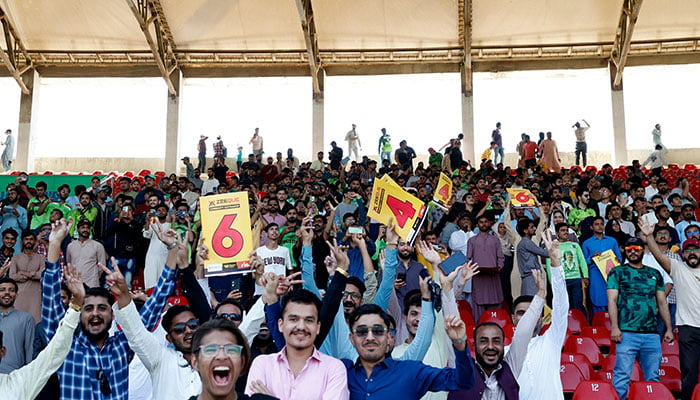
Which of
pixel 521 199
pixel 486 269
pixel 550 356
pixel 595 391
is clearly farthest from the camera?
pixel 521 199

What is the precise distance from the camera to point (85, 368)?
3.66 m

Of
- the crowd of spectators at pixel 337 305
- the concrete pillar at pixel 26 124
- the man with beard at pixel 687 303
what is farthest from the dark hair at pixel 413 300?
the concrete pillar at pixel 26 124

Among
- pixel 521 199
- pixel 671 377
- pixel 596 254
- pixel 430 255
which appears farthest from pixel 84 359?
pixel 521 199

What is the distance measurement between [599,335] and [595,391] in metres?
2.37

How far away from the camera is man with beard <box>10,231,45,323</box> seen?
7.29m

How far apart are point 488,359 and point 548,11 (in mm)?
17522

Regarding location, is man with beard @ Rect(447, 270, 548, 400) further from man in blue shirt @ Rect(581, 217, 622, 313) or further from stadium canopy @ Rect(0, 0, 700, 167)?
stadium canopy @ Rect(0, 0, 700, 167)

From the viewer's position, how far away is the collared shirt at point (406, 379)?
3.14 meters

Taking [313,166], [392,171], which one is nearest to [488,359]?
[392,171]

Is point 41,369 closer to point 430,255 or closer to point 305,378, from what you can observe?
point 305,378

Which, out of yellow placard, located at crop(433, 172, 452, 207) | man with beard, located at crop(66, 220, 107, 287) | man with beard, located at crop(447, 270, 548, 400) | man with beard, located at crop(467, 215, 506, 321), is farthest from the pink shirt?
yellow placard, located at crop(433, 172, 452, 207)

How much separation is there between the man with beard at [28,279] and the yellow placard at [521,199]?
19.4 feet

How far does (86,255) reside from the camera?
26.0 ft

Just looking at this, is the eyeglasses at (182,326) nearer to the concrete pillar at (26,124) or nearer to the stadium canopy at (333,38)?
the stadium canopy at (333,38)
